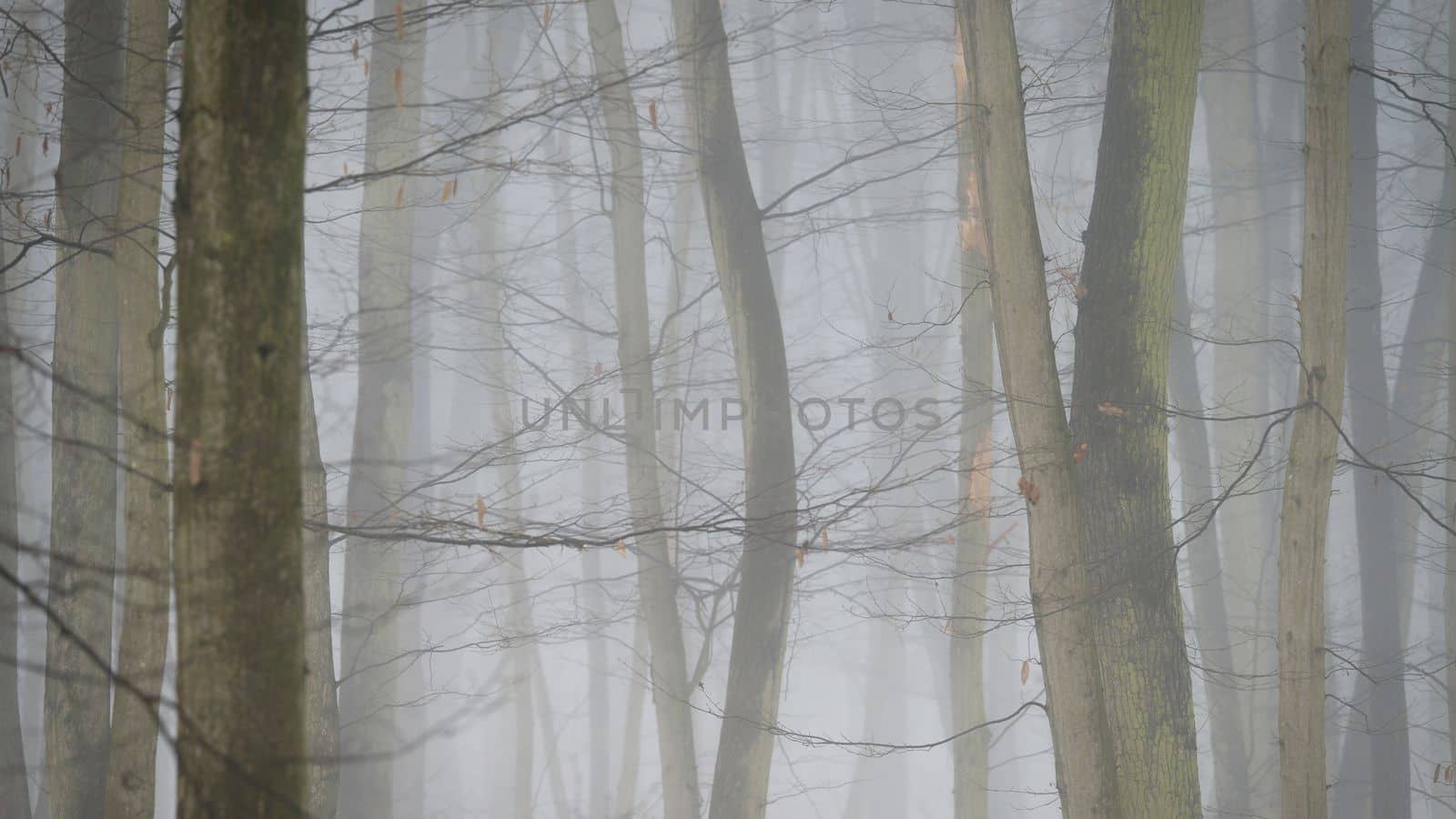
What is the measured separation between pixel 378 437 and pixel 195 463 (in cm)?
565

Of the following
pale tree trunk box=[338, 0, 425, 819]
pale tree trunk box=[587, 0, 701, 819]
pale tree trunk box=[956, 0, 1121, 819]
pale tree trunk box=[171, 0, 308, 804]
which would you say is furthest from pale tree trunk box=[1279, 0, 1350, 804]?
pale tree trunk box=[338, 0, 425, 819]

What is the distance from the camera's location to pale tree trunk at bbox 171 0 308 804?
215 cm

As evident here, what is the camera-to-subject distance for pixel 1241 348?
10.0 meters

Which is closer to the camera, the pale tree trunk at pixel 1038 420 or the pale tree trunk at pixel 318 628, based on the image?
the pale tree trunk at pixel 1038 420

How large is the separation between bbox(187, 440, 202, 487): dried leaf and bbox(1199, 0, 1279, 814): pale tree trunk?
29.6 ft

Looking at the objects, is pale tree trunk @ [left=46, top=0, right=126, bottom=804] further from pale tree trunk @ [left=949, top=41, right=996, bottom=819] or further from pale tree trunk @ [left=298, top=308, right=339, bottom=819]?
pale tree trunk @ [left=949, top=41, right=996, bottom=819]

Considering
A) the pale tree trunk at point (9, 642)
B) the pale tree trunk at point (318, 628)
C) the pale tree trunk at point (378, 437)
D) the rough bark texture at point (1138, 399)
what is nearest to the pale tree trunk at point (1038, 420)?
the rough bark texture at point (1138, 399)

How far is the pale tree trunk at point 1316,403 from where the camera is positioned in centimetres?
480

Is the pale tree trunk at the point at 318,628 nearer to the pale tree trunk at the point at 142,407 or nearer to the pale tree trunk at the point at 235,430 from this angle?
the pale tree trunk at the point at 142,407

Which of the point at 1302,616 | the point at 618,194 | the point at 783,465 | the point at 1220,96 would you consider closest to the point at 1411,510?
the point at 1220,96

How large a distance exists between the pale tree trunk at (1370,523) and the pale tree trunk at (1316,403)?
13.1ft

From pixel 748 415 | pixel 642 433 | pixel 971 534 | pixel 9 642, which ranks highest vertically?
pixel 642 433

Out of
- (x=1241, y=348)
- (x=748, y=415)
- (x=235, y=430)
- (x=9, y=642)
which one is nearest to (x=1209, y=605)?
(x=1241, y=348)

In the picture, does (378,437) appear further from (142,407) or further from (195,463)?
(195,463)
